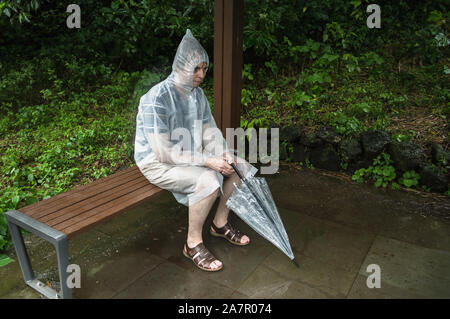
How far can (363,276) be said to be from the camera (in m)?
2.28

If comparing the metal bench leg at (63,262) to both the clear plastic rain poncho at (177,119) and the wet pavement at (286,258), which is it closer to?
the wet pavement at (286,258)

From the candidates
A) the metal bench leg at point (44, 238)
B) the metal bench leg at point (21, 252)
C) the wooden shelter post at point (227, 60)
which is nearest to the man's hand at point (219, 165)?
the wooden shelter post at point (227, 60)

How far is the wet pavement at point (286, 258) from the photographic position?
218 cm

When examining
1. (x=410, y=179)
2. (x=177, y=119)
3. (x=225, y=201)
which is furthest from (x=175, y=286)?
(x=410, y=179)

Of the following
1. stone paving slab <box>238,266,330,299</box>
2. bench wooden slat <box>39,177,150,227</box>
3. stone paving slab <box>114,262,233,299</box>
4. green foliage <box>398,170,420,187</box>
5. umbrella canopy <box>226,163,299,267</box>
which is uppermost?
bench wooden slat <box>39,177,150,227</box>

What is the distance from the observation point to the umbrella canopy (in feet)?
7.82

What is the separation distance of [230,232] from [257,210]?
1.24ft

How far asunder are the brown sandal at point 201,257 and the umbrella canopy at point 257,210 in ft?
1.14

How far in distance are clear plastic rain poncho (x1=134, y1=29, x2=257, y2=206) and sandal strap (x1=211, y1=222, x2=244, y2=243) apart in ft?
1.47

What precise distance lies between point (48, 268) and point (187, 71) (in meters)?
1.69

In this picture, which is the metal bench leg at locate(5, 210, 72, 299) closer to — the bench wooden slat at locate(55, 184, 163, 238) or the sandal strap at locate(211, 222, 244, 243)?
the bench wooden slat at locate(55, 184, 163, 238)

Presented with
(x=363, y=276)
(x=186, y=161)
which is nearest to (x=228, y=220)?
(x=186, y=161)

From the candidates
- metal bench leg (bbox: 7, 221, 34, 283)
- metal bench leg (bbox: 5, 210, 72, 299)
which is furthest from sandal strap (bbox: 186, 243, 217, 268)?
metal bench leg (bbox: 7, 221, 34, 283)
